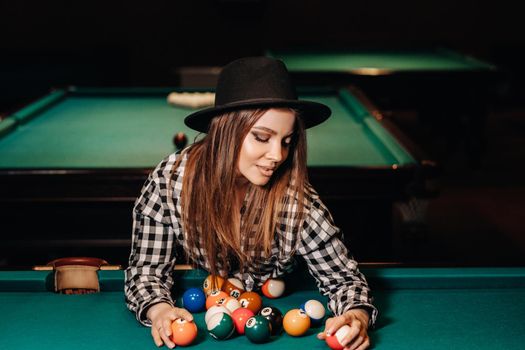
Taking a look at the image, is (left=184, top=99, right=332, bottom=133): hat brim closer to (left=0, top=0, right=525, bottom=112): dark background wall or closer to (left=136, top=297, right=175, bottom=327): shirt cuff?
(left=136, top=297, right=175, bottom=327): shirt cuff

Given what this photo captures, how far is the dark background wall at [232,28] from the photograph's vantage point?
7.71 meters

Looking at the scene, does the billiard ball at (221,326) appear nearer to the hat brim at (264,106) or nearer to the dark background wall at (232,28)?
the hat brim at (264,106)

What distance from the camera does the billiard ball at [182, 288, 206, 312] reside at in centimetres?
151

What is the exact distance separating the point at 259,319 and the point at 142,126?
2.14m

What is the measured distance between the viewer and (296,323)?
1374 millimetres

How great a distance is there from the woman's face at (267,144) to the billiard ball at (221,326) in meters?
0.36

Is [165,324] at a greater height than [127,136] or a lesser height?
lesser

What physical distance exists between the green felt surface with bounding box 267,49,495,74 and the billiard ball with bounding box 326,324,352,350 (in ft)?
11.5

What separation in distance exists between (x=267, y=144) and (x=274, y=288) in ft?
1.20

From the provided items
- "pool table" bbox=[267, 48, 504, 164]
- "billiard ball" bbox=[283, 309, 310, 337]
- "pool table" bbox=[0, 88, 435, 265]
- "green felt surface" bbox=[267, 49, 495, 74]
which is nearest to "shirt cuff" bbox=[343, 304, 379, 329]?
"billiard ball" bbox=[283, 309, 310, 337]

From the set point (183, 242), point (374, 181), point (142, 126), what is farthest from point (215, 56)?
point (183, 242)

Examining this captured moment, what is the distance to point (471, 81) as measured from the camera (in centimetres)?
473

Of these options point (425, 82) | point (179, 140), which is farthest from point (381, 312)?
point (425, 82)

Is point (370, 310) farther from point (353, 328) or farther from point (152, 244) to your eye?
point (152, 244)
